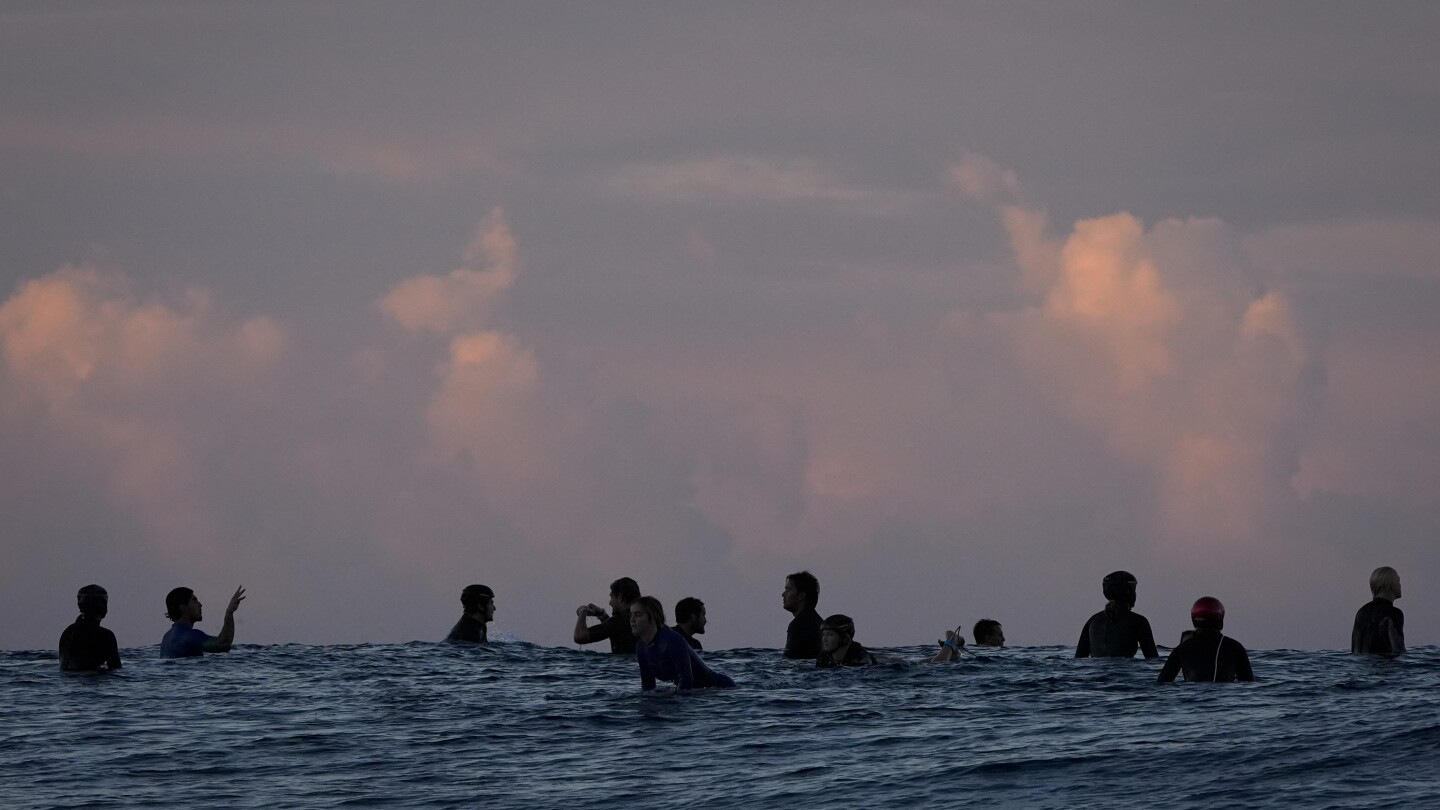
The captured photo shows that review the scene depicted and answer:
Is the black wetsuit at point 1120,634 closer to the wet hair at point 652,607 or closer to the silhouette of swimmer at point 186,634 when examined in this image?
the wet hair at point 652,607

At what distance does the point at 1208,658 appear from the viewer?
71.1 ft

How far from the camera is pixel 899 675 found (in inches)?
995

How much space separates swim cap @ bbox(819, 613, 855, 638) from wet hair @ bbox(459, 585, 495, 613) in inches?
333

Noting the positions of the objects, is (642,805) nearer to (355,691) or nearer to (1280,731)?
(1280,731)

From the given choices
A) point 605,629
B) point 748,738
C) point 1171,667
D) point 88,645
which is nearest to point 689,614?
point 605,629

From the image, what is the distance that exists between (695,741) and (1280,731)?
263 inches

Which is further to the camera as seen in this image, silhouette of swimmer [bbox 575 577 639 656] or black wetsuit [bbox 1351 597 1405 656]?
silhouette of swimmer [bbox 575 577 639 656]

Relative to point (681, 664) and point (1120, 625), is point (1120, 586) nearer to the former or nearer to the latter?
point (1120, 625)

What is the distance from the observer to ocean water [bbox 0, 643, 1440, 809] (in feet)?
58.0

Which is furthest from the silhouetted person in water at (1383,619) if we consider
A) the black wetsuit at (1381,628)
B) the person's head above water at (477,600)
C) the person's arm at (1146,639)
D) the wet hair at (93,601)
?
the wet hair at (93,601)

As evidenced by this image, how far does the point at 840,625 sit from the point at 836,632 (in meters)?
0.17

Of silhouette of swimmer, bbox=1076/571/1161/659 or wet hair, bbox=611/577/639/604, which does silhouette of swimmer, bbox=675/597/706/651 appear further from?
silhouette of swimmer, bbox=1076/571/1161/659

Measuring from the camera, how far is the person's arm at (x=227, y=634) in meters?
26.6

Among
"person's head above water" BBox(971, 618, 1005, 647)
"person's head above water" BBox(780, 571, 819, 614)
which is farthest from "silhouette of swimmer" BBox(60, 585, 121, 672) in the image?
"person's head above water" BBox(971, 618, 1005, 647)
